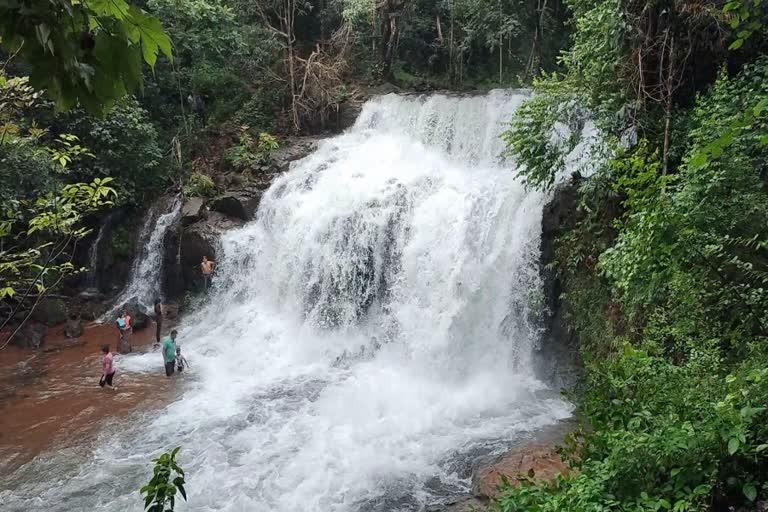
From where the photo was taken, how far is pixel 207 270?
13336mm

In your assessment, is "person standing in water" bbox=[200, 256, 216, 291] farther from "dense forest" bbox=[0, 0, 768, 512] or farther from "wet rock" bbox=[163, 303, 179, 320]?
"dense forest" bbox=[0, 0, 768, 512]

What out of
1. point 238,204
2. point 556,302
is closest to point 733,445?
point 556,302

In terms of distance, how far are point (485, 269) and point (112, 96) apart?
909 cm

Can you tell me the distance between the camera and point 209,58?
706 inches

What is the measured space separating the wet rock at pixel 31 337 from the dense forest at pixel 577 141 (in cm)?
52

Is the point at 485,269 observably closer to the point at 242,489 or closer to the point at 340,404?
the point at 340,404

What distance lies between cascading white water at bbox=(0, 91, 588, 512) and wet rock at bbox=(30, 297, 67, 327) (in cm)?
346

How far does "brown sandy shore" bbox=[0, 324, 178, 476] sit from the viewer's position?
27.3ft

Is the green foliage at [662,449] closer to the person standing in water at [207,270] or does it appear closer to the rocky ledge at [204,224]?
the person standing in water at [207,270]

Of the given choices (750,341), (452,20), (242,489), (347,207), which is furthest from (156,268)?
(750,341)

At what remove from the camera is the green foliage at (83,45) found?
133 cm

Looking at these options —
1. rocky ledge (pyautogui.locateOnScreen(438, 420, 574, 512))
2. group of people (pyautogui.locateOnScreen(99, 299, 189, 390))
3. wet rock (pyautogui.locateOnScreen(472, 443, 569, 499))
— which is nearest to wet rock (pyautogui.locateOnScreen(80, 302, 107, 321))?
group of people (pyautogui.locateOnScreen(99, 299, 189, 390))

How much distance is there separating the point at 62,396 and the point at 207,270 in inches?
175

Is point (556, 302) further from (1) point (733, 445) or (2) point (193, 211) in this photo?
(2) point (193, 211)
